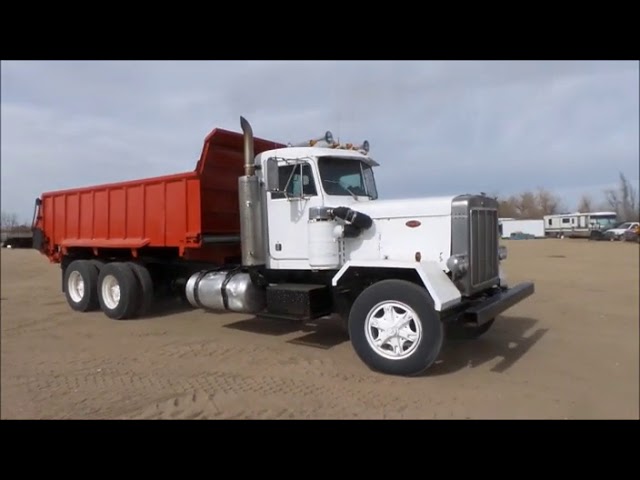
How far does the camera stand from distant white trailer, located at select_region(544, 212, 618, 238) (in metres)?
3.04

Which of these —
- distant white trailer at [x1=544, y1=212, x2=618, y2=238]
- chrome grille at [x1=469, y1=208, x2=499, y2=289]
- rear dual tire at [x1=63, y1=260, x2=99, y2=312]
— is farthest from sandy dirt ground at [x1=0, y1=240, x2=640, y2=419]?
rear dual tire at [x1=63, y1=260, x2=99, y2=312]

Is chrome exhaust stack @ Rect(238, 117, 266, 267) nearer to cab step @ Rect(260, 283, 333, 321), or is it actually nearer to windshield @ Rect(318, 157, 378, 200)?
cab step @ Rect(260, 283, 333, 321)

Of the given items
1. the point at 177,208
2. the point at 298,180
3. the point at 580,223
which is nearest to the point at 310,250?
the point at 298,180

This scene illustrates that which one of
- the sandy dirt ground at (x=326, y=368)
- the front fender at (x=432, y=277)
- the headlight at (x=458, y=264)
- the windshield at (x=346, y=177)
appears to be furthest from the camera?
the windshield at (x=346, y=177)

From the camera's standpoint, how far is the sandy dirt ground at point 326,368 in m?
2.99

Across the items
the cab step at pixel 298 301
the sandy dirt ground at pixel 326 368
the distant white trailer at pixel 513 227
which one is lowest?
the sandy dirt ground at pixel 326 368

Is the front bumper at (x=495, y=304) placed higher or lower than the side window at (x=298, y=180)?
lower

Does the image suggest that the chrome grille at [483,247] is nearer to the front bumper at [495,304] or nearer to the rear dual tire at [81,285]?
the front bumper at [495,304]

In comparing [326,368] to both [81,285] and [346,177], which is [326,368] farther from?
[81,285]

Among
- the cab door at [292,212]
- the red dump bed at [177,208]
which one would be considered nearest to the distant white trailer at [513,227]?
the cab door at [292,212]

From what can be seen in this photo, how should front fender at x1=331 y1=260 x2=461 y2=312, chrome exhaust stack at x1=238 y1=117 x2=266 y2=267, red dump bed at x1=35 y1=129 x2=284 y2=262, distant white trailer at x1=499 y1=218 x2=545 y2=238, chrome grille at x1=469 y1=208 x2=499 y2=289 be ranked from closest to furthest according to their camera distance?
front fender at x1=331 y1=260 x2=461 y2=312 → chrome grille at x1=469 y1=208 x2=499 y2=289 → distant white trailer at x1=499 y1=218 x2=545 y2=238 → chrome exhaust stack at x1=238 y1=117 x2=266 y2=267 → red dump bed at x1=35 y1=129 x2=284 y2=262

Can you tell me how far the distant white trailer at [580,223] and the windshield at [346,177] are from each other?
A: 265 cm

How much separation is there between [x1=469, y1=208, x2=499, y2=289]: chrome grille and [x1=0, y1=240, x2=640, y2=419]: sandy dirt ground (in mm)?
587

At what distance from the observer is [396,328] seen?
494 cm
